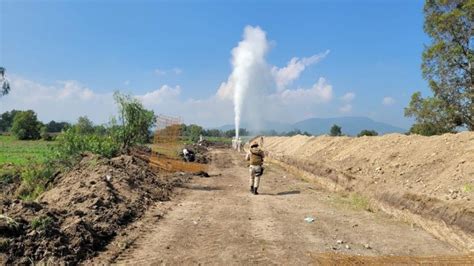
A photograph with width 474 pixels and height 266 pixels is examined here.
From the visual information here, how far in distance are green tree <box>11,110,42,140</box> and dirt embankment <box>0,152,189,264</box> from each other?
260ft

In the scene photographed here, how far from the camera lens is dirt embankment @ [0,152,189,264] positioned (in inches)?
247

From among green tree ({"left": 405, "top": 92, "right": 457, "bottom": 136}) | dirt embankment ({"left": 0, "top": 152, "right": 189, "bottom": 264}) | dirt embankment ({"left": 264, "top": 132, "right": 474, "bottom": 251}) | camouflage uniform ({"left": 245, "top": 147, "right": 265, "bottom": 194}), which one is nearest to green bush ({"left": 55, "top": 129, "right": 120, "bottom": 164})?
dirt embankment ({"left": 0, "top": 152, "right": 189, "bottom": 264})

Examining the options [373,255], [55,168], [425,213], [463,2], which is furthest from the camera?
[463,2]

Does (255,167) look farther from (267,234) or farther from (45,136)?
(45,136)

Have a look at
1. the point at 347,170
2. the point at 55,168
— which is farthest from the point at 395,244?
the point at 55,168

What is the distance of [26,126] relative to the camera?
86.3 meters

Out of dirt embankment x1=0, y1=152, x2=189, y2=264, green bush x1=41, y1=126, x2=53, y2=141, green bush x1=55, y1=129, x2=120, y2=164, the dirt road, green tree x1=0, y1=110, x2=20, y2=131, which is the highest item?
green tree x1=0, y1=110, x2=20, y2=131

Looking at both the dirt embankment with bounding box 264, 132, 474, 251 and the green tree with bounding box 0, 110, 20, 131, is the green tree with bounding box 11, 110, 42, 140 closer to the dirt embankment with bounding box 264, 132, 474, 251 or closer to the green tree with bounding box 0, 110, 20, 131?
the green tree with bounding box 0, 110, 20, 131

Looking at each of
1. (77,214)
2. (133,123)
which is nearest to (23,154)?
(133,123)

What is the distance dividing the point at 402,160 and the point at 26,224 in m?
11.2

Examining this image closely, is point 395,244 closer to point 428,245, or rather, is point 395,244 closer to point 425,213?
point 428,245

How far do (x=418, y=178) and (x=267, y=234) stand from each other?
210 inches

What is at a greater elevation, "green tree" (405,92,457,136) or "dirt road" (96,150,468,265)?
"green tree" (405,92,457,136)

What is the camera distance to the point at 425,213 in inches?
360
